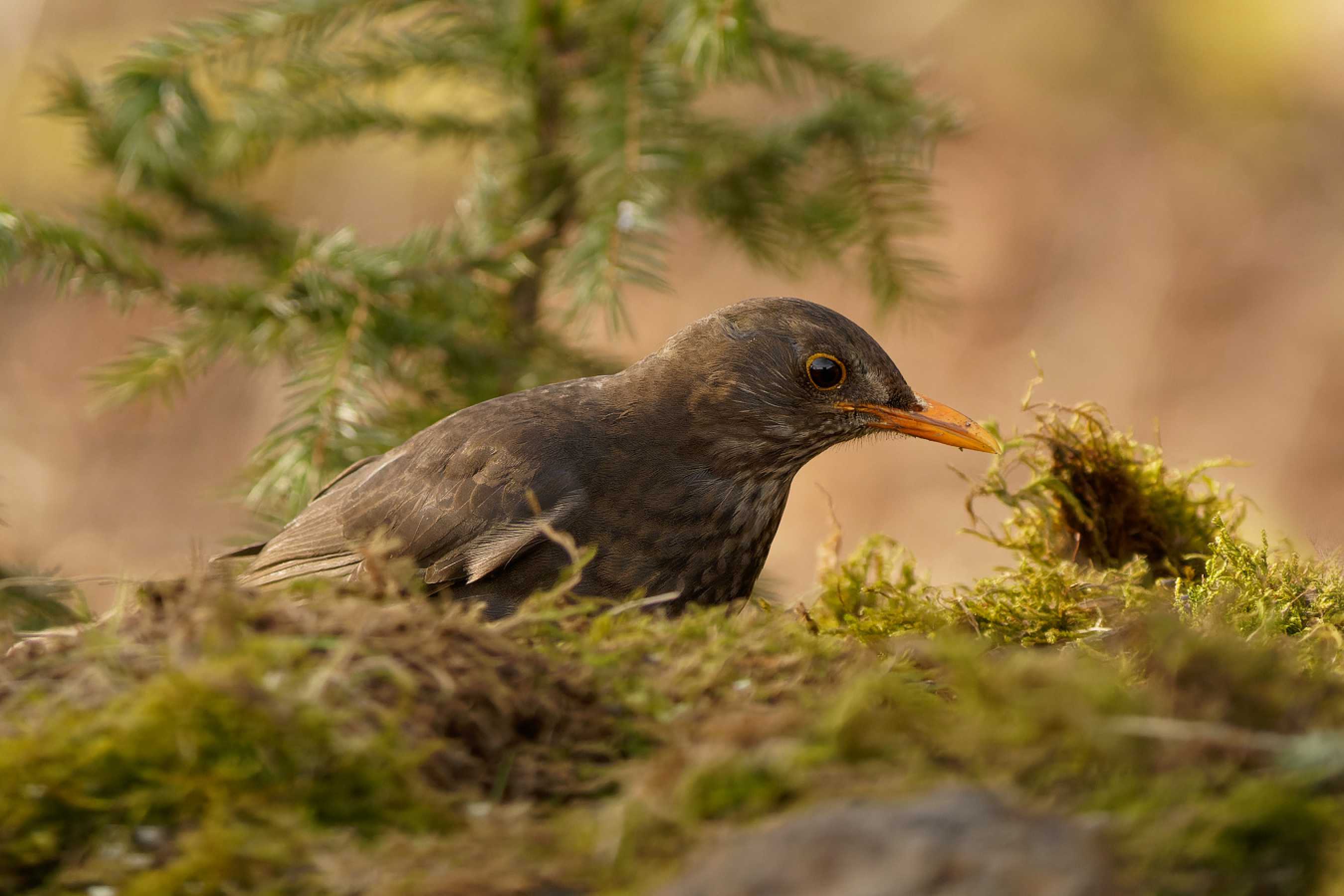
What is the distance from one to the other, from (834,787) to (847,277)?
4386 mm

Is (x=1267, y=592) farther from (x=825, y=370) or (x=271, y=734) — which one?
(x=271, y=734)

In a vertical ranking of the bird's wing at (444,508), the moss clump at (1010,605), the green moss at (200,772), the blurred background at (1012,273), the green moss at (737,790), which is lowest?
the green moss at (200,772)

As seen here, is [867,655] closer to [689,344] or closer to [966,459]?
[689,344]

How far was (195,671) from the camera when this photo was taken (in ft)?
5.94

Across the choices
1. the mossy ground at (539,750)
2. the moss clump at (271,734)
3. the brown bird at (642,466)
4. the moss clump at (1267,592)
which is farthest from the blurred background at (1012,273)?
the moss clump at (271,734)

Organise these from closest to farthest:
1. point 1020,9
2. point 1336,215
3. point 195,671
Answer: point 195,671, point 1336,215, point 1020,9

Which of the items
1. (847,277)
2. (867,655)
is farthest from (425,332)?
(867,655)

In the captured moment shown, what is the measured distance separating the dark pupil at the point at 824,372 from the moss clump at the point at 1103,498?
64 centimetres

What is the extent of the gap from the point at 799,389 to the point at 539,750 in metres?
2.42

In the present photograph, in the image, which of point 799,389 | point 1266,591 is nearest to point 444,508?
point 799,389

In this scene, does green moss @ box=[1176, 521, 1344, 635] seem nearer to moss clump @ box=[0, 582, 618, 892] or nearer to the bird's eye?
the bird's eye

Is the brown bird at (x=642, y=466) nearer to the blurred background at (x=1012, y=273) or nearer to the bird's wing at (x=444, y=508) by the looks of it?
the bird's wing at (x=444, y=508)

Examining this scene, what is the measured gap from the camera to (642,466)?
4.09 meters

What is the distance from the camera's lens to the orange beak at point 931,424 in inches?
161
